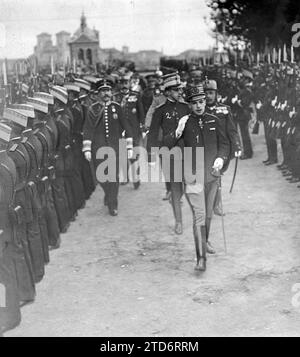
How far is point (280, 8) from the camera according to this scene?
26984 mm

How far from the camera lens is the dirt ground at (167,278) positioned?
5.75 metres

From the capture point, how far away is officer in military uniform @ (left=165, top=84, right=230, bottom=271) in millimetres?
7344

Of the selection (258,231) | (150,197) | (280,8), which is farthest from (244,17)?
(258,231)

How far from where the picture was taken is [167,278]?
7070 mm

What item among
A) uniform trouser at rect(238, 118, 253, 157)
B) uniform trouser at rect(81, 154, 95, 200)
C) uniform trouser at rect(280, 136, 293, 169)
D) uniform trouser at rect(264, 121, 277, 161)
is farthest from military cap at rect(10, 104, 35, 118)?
uniform trouser at rect(238, 118, 253, 157)

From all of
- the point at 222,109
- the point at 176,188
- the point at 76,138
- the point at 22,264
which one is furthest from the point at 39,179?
the point at 76,138

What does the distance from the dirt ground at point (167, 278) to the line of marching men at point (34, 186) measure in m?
0.23

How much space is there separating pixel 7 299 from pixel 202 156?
2.91 meters

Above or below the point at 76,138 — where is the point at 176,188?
below

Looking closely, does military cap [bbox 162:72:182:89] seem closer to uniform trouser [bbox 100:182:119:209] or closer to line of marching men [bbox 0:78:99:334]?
line of marching men [bbox 0:78:99:334]

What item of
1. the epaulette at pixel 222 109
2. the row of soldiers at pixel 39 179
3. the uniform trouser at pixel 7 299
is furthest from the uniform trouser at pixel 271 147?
the uniform trouser at pixel 7 299

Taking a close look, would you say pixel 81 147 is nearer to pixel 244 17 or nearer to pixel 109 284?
pixel 109 284

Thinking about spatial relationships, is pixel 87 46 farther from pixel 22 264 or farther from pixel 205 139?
pixel 22 264

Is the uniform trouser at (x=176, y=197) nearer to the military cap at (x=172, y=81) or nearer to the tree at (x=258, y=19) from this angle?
the military cap at (x=172, y=81)
